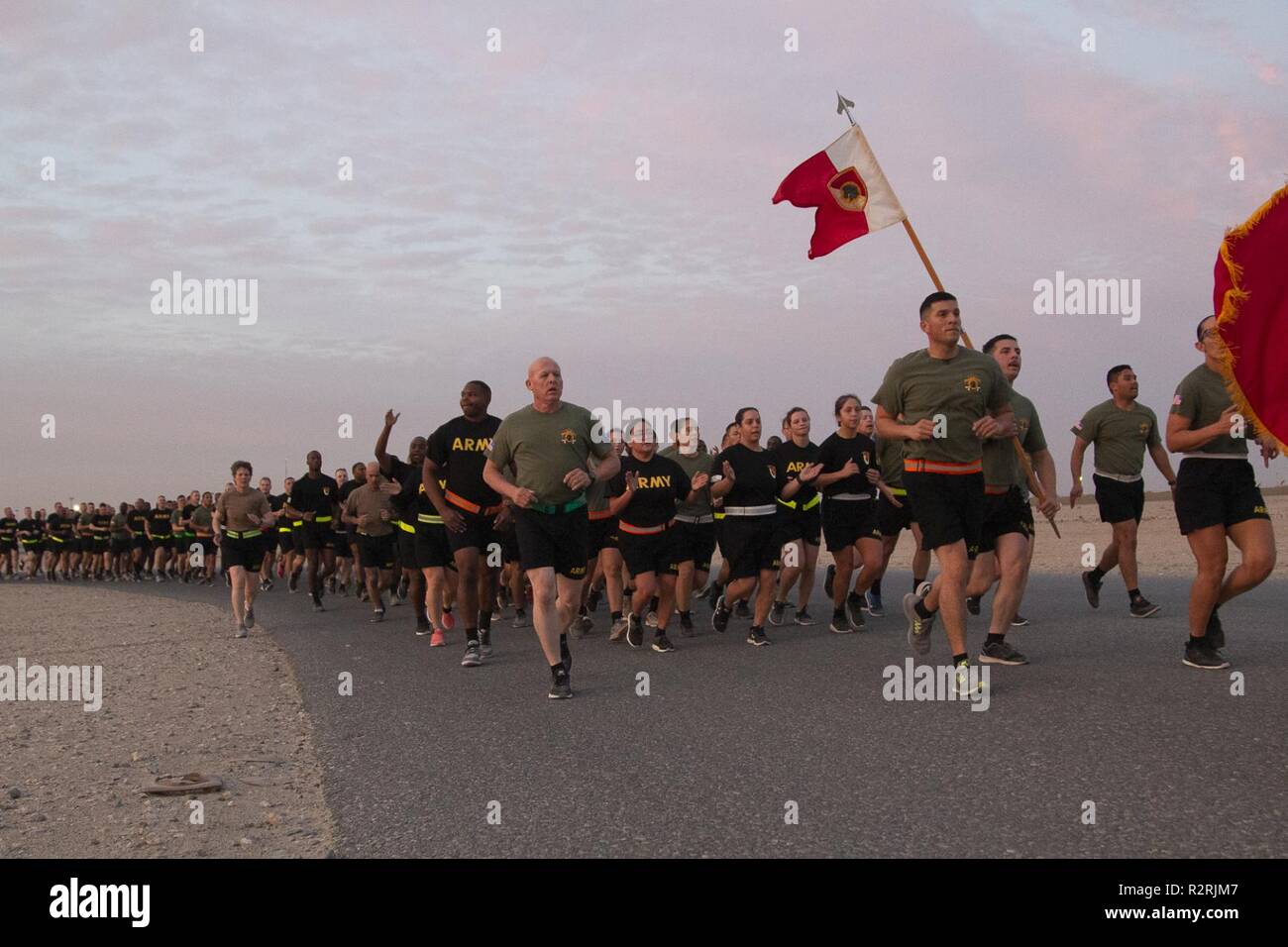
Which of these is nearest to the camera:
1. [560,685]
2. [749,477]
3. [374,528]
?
[560,685]

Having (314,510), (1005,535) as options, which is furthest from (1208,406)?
(314,510)

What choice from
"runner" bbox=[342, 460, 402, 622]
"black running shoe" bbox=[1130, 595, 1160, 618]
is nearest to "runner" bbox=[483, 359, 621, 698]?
"black running shoe" bbox=[1130, 595, 1160, 618]

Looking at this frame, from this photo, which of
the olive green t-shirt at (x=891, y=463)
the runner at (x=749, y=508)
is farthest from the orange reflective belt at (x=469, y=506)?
the olive green t-shirt at (x=891, y=463)

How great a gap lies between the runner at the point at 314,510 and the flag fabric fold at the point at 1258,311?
1540cm

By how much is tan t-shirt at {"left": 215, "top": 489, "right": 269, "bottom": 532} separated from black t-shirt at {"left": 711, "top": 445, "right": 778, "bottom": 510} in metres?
5.82

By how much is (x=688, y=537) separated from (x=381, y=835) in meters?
8.11

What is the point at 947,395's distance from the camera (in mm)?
7984

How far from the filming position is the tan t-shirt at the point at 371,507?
1741cm

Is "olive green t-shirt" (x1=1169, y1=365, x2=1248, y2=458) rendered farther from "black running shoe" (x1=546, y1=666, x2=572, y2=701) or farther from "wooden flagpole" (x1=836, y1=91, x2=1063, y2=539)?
"black running shoe" (x1=546, y1=666, x2=572, y2=701)

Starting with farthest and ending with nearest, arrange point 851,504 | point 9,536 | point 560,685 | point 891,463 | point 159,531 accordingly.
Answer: point 9,536
point 159,531
point 891,463
point 851,504
point 560,685

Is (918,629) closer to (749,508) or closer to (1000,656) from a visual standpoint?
(1000,656)

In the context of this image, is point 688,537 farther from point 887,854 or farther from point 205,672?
point 887,854

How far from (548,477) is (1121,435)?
6.01 metres

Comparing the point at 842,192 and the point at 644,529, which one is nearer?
the point at 842,192
